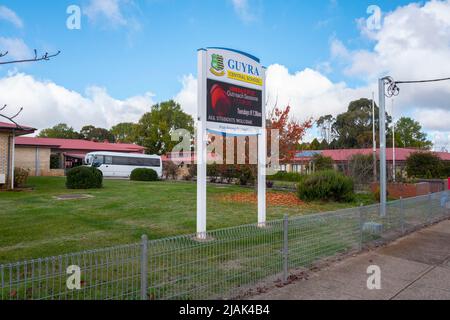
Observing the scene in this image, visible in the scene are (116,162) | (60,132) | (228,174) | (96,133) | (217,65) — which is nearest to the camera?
(217,65)

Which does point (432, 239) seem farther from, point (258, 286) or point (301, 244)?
point (258, 286)

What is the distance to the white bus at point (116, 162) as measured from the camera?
33.9 m

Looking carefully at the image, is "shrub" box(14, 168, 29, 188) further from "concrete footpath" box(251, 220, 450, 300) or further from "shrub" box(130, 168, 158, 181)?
"concrete footpath" box(251, 220, 450, 300)

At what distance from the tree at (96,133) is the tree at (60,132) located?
2.87 metres

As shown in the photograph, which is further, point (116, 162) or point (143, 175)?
point (116, 162)

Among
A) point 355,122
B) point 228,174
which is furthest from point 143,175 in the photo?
point 355,122

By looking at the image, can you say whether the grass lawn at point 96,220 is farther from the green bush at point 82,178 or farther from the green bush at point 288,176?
the green bush at point 288,176

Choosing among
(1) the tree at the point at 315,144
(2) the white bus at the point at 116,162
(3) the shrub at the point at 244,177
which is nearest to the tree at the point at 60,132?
(2) the white bus at the point at 116,162

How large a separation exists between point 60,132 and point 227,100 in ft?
247

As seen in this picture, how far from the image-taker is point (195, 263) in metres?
4.74

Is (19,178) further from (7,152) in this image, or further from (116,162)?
(116,162)

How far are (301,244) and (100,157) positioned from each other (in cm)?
3073

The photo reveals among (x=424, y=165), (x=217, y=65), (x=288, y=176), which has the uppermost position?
(x=217, y=65)

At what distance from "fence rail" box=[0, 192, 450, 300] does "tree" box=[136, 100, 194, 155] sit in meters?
52.5
